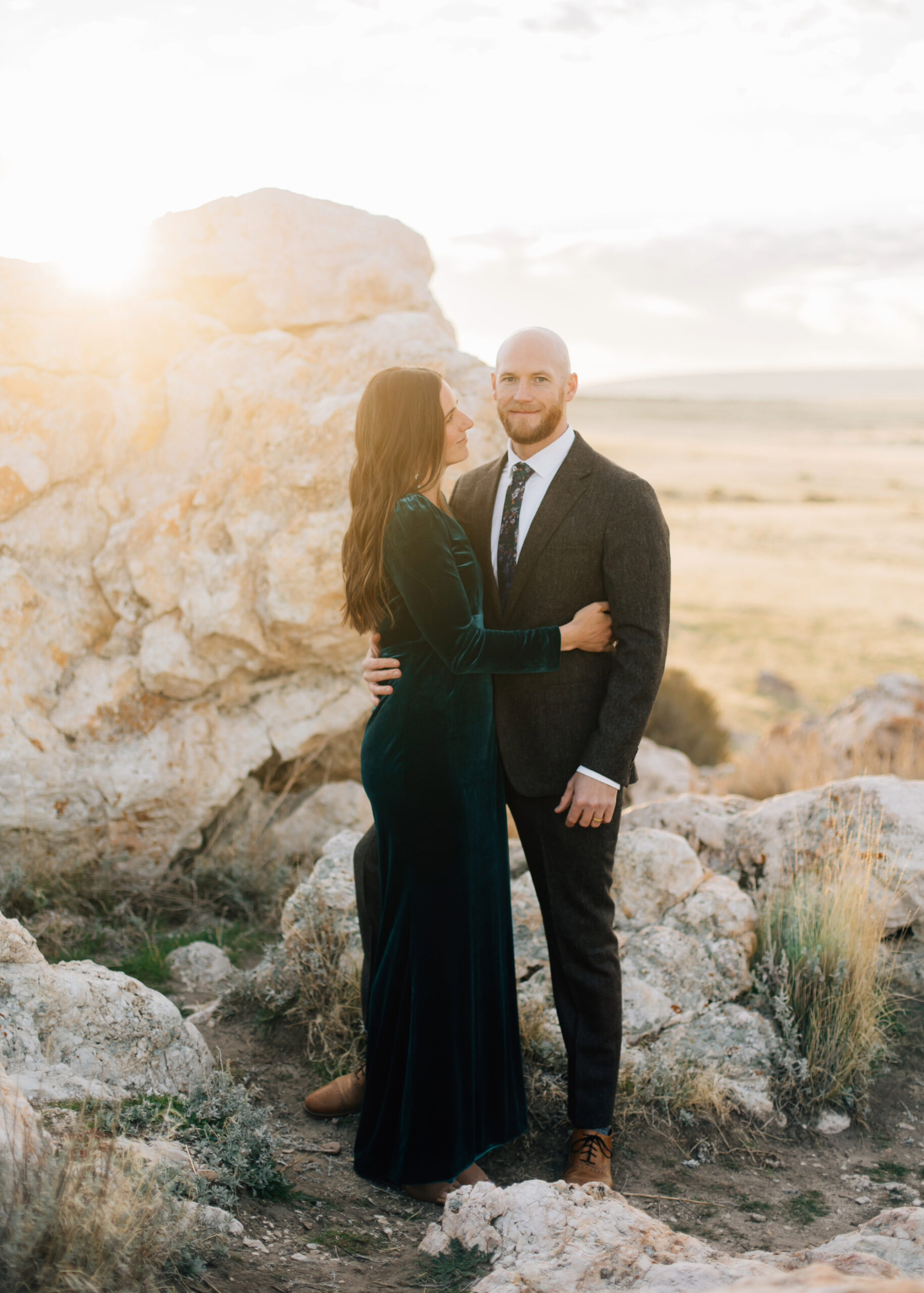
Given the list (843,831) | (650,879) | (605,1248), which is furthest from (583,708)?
(843,831)

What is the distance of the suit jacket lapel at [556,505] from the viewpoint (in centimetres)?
321

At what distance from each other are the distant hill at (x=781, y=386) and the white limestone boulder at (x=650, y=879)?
16214 centimetres

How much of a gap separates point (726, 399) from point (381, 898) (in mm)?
148330

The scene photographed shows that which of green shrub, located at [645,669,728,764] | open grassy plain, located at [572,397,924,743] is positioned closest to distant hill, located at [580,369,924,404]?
open grassy plain, located at [572,397,924,743]

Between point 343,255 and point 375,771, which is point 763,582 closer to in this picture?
point 343,255

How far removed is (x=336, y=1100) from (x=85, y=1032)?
0.93m

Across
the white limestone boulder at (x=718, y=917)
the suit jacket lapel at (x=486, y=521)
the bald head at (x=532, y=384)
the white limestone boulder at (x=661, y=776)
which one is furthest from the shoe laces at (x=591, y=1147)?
the white limestone boulder at (x=661, y=776)

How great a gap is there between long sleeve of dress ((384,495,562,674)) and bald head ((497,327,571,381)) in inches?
23.5

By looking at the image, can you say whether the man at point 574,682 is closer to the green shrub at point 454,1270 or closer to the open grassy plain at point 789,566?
the green shrub at point 454,1270

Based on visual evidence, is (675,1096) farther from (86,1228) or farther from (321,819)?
(321,819)

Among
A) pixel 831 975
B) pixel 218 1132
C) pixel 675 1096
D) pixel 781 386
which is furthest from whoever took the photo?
pixel 781 386

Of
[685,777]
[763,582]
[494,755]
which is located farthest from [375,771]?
[763,582]

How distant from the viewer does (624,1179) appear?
130 inches

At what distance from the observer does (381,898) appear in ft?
10.8
